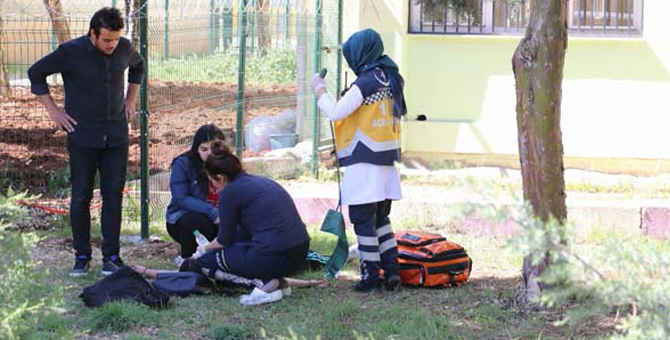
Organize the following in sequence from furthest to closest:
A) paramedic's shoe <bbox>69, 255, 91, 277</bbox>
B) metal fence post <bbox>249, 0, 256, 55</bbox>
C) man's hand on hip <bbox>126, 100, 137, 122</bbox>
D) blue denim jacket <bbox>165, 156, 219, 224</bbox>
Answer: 1. metal fence post <bbox>249, 0, 256, 55</bbox>
2. man's hand on hip <bbox>126, 100, 137, 122</bbox>
3. blue denim jacket <bbox>165, 156, 219, 224</bbox>
4. paramedic's shoe <bbox>69, 255, 91, 277</bbox>

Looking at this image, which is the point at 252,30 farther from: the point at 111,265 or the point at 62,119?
the point at 111,265

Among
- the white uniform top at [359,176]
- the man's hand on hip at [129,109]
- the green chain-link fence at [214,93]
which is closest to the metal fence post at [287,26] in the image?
the green chain-link fence at [214,93]

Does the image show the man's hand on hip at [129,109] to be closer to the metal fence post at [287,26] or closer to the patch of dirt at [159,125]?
the patch of dirt at [159,125]

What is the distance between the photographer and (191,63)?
9086 mm

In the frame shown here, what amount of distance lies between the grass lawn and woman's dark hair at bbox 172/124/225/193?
964 millimetres

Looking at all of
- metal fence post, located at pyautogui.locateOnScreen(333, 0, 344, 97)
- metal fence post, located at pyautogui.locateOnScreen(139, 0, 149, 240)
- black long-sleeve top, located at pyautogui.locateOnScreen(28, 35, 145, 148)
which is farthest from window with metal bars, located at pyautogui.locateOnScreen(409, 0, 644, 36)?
black long-sleeve top, located at pyautogui.locateOnScreen(28, 35, 145, 148)

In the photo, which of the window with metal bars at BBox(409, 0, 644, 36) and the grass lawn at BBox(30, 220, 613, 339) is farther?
the window with metal bars at BBox(409, 0, 644, 36)

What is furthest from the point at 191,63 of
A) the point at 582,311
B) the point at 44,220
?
the point at 582,311

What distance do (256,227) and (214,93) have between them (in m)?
3.16

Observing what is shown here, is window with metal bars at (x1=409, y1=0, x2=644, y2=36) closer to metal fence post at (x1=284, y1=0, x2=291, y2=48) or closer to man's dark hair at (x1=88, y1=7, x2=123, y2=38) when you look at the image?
metal fence post at (x1=284, y1=0, x2=291, y2=48)

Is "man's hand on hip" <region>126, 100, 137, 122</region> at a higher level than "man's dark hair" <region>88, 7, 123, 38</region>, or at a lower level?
lower

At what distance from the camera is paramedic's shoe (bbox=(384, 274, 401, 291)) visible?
6.91m

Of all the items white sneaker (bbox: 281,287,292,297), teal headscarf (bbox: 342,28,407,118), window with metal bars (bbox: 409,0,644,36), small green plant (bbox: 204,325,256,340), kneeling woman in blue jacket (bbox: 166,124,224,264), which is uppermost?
window with metal bars (bbox: 409,0,644,36)

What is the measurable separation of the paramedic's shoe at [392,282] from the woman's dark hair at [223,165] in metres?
1.19
